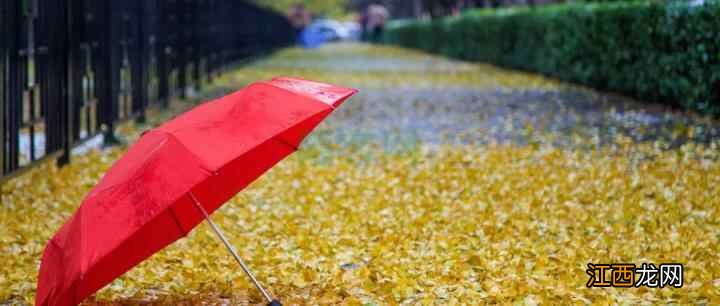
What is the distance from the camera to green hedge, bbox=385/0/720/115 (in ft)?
45.6

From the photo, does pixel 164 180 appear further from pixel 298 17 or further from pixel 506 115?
pixel 298 17

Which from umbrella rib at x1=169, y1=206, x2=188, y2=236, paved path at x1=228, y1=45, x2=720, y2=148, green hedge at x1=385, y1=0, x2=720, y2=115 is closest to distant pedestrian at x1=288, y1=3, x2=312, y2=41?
green hedge at x1=385, y1=0, x2=720, y2=115

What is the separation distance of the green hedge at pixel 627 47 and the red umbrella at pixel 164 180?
9.37m

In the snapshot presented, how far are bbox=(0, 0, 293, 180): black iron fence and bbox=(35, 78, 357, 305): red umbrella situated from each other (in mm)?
3647

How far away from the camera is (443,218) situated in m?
7.83

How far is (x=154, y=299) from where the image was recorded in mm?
5730

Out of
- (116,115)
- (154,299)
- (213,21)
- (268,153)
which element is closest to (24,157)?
(116,115)

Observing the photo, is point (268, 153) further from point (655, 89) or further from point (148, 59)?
point (655, 89)

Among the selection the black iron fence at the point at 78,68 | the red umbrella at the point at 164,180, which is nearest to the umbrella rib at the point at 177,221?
the red umbrella at the point at 164,180

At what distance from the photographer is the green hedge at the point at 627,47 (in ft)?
45.6

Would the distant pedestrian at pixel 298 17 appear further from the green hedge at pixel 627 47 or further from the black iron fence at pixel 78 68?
the black iron fence at pixel 78 68

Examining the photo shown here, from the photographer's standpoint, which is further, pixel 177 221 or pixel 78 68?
pixel 78 68

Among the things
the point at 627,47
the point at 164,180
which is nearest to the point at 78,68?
the point at 164,180

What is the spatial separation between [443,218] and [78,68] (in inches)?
163
